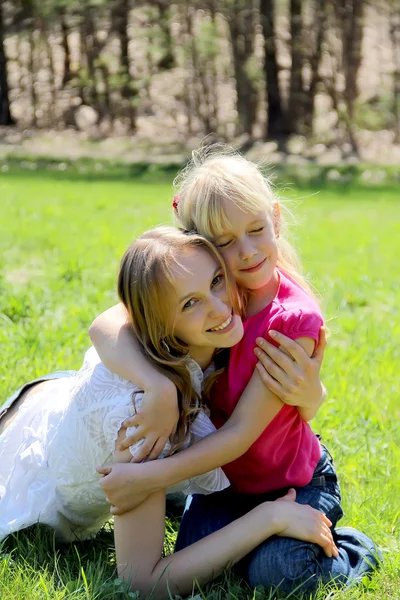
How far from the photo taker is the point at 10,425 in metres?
2.77

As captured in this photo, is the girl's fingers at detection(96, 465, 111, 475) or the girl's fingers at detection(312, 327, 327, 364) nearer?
the girl's fingers at detection(96, 465, 111, 475)

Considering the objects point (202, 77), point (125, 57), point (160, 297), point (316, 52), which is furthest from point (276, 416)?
point (125, 57)

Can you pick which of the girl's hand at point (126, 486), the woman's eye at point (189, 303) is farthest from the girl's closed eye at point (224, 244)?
the girl's hand at point (126, 486)

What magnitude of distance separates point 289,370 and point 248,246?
35 cm

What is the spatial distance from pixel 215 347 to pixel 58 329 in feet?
6.26

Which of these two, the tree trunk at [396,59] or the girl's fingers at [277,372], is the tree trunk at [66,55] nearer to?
the tree trunk at [396,59]

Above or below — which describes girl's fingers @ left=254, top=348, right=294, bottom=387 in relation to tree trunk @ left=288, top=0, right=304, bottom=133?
above

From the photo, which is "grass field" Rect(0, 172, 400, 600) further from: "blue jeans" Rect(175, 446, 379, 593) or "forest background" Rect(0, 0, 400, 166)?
"forest background" Rect(0, 0, 400, 166)

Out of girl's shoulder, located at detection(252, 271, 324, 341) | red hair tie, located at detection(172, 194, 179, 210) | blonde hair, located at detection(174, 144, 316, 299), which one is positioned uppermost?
blonde hair, located at detection(174, 144, 316, 299)

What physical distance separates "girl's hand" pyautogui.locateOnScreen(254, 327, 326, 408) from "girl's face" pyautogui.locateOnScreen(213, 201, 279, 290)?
18 centimetres

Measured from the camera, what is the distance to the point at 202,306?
7.87 ft

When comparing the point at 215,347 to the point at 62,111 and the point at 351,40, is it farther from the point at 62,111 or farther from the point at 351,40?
the point at 62,111

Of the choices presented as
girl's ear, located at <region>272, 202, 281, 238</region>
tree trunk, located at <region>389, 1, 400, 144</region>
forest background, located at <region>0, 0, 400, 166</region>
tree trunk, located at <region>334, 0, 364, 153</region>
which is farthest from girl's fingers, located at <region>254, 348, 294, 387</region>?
tree trunk, located at <region>389, 1, 400, 144</region>

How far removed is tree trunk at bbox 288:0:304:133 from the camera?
12.4 metres
